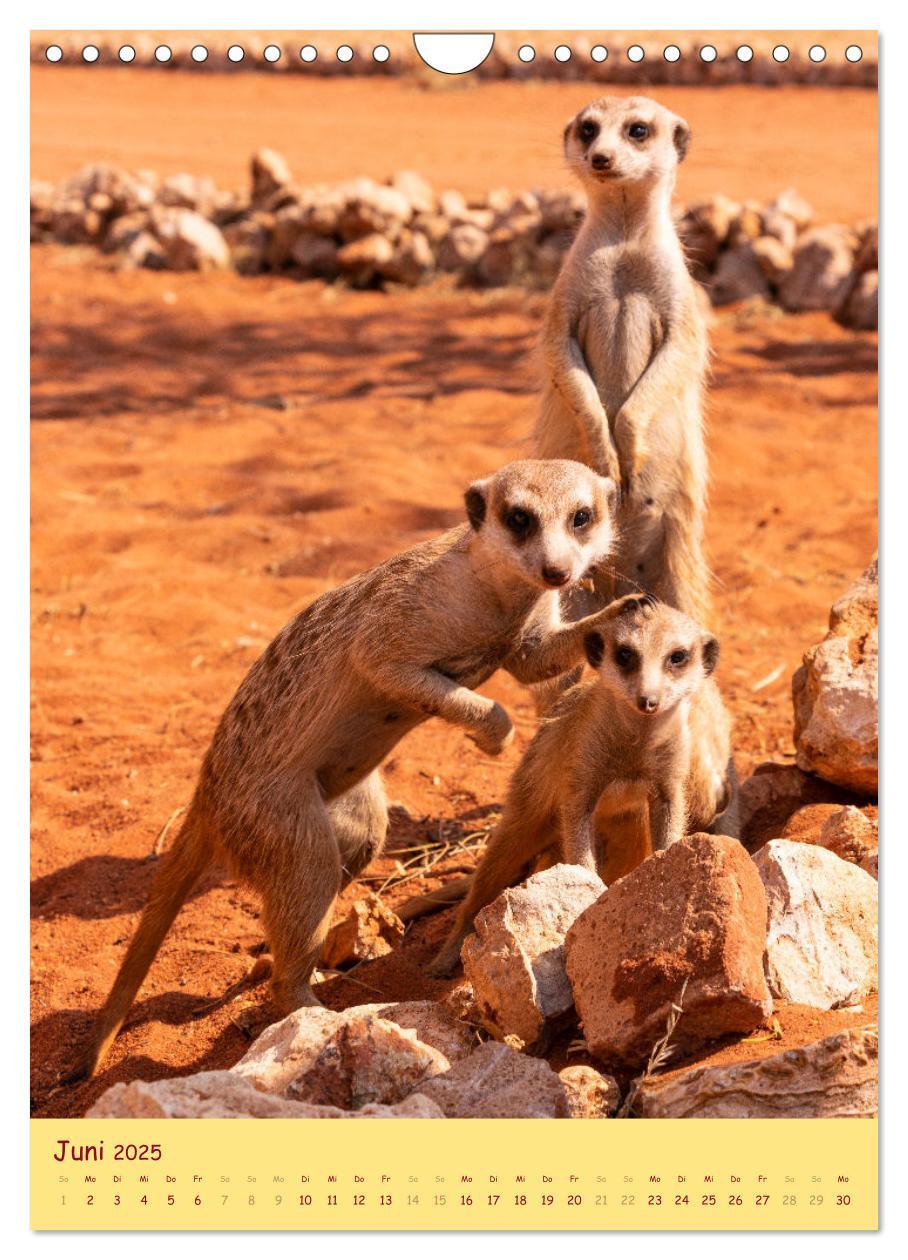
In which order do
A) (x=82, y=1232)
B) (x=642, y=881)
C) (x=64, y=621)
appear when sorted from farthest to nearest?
(x=64, y=621) < (x=642, y=881) < (x=82, y=1232)

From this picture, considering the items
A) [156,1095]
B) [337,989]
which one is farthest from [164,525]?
[156,1095]

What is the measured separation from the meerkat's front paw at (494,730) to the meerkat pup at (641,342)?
3.58 ft

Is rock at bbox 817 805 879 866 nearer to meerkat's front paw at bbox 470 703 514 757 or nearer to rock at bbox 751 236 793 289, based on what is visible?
meerkat's front paw at bbox 470 703 514 757

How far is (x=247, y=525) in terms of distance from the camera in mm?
6820

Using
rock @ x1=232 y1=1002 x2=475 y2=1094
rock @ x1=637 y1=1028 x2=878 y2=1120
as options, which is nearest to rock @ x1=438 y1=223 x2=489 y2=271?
rock @ x1=232 y1=1002 x2=475 y2=1094

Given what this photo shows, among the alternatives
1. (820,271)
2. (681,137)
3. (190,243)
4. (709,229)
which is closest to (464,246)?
(709,229)

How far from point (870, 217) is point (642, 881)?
917 centimetres

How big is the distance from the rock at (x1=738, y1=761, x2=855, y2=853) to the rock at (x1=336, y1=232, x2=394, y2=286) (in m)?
7.36

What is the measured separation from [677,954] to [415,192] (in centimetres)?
965

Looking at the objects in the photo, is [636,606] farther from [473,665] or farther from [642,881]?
[642,881]

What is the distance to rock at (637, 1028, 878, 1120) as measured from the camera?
7.96 ft

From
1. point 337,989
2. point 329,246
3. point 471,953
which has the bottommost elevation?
point 337,989

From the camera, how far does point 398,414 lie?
28.2 ft

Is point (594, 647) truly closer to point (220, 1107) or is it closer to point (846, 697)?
point (846, 697)
